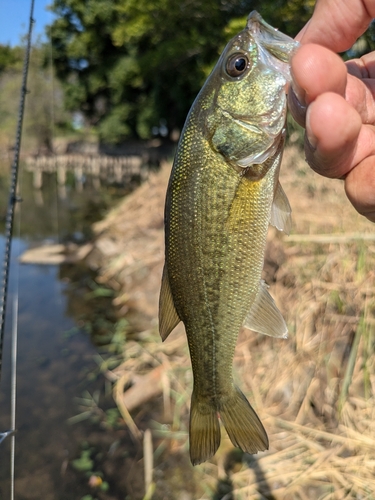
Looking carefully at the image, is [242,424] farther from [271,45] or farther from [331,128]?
[271,45]

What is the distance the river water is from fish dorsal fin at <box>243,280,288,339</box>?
3.06 meters

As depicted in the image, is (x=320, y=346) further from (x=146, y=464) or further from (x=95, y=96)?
(x=95, y=96)

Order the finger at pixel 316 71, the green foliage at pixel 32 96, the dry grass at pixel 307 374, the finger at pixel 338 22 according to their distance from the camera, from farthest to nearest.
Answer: the green foliage at pixel 32 96, the dry grass at pixel 307 374, the finger at pixel 338 22, the finger at pixel 316 71

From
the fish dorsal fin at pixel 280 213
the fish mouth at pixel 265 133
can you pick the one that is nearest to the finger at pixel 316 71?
the fish mouth at pixel 265 133

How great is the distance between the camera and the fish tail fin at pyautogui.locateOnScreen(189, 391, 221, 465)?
1877mm

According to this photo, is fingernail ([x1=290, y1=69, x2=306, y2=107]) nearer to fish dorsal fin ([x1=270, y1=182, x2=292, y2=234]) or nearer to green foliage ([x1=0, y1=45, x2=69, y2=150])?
fish dorsal fin ([x1=270, y1=182, x2=292, y2=234])

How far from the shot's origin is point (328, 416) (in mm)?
3926

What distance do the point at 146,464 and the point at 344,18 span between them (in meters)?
4.23

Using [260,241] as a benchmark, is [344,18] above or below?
above

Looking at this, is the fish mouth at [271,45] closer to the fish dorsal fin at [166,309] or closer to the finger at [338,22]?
the finger at [338,22]

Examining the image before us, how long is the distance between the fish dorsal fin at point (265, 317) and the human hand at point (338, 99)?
0.61m

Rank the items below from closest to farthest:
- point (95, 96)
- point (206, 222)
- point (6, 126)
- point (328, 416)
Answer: point (206, 222)
point (328, 416)
point (6, 126)
point (95, 96)

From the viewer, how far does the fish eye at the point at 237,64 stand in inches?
68.4

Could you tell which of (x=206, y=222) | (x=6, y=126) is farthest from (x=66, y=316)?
(x=6, y=126)
